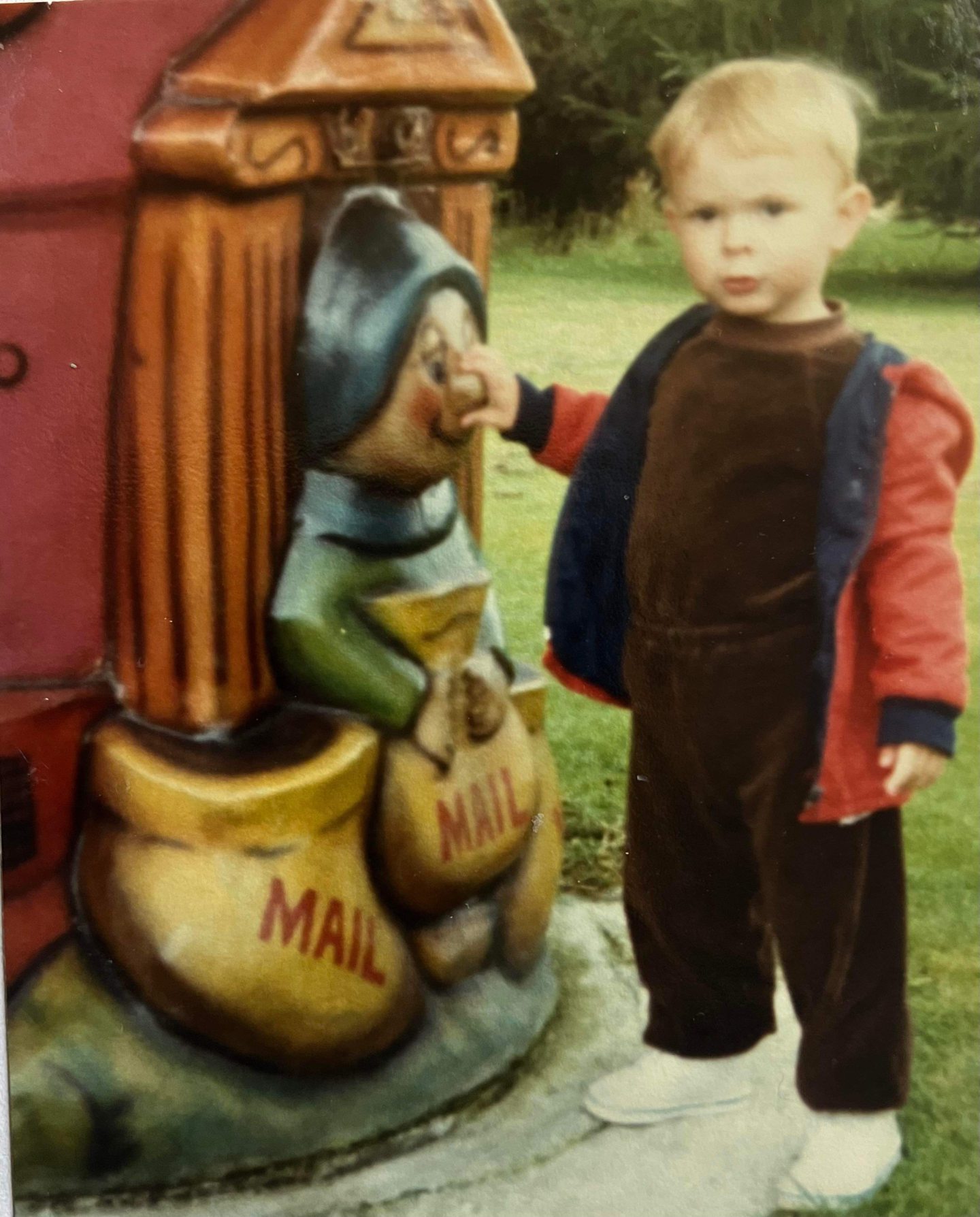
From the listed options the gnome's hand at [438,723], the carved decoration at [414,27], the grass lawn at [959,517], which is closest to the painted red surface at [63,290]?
the carved decoration at [414,27]

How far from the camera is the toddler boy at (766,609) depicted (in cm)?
264

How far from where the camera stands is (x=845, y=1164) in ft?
9.40

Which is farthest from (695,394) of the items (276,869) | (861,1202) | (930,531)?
(861,1202)

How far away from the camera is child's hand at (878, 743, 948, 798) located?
2697 millimetres

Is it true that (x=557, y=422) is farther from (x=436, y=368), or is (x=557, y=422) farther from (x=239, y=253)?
(x=239, y=253)

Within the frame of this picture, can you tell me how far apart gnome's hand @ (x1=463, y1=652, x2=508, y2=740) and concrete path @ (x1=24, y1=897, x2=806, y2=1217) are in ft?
2.17

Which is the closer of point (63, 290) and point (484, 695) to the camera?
point (63, 290)

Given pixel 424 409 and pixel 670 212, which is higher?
pixel 670 212

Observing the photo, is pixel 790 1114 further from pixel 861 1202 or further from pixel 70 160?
pixel 70 160

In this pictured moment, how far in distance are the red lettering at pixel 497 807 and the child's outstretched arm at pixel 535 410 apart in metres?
0.57

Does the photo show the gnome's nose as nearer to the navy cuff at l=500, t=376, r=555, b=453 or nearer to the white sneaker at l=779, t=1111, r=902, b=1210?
the navy cuff at l=500, t=376, r=555, b=453

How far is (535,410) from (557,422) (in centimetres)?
4

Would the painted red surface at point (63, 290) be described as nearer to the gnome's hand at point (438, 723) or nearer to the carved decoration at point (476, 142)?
the carved decoration at point (476, 142)

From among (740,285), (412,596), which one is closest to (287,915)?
(412,596)
